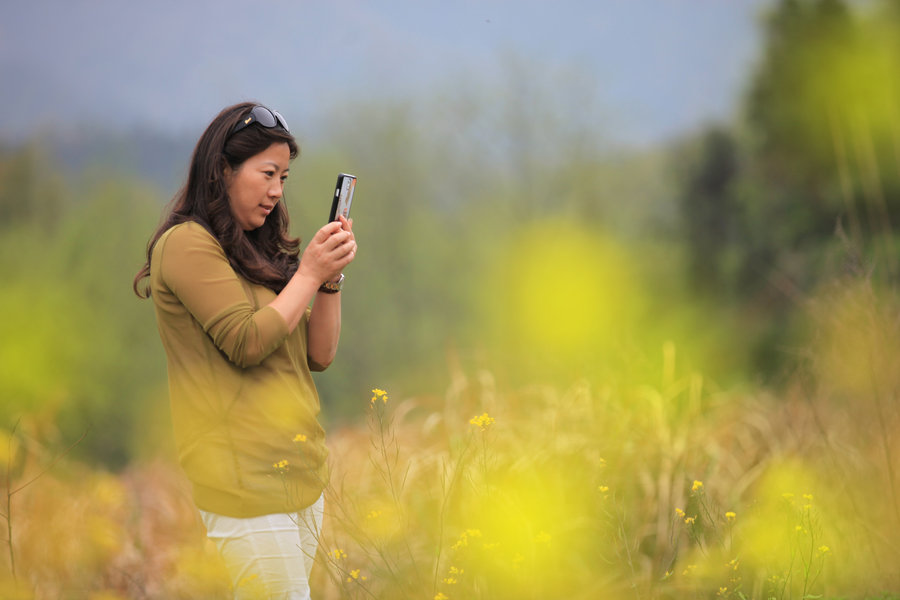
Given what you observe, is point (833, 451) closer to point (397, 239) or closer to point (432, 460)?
point (432, 460)

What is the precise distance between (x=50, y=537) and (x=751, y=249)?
9.54 m

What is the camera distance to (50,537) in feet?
10.8

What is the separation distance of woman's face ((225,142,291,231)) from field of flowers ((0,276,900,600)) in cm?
46

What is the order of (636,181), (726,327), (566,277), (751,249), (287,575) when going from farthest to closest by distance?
Result: (636,181) < (751,249) < (726,327) < (566,277) < (287,575)

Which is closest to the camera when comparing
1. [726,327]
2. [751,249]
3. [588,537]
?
[588,537]

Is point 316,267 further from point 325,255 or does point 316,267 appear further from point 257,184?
point 257,184

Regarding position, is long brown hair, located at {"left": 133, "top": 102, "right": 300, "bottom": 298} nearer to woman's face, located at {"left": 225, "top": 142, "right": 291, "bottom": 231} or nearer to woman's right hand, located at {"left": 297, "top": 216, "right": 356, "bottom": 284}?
woman's face, located at {"left": 225, "top": 142, "right": 291, "bottom": 231}

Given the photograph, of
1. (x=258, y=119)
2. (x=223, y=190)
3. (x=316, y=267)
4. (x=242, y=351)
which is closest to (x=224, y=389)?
(x=242, y=351)

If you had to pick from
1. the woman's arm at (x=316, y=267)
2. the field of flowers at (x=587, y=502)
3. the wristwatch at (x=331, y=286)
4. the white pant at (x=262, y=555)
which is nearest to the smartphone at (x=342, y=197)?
the woman's arm at (x=316, y=267)

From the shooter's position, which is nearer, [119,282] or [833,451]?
[833,451]

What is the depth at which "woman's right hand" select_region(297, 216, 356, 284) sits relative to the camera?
63.8 inches

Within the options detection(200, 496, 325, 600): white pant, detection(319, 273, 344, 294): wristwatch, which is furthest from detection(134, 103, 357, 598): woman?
detection(319, 273, 344, 294): wristwatch

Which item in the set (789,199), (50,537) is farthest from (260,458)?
(789,199)

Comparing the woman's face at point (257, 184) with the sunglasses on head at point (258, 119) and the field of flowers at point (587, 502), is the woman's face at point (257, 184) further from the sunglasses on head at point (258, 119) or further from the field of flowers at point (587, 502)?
the field of flowers at point (587, 502)
